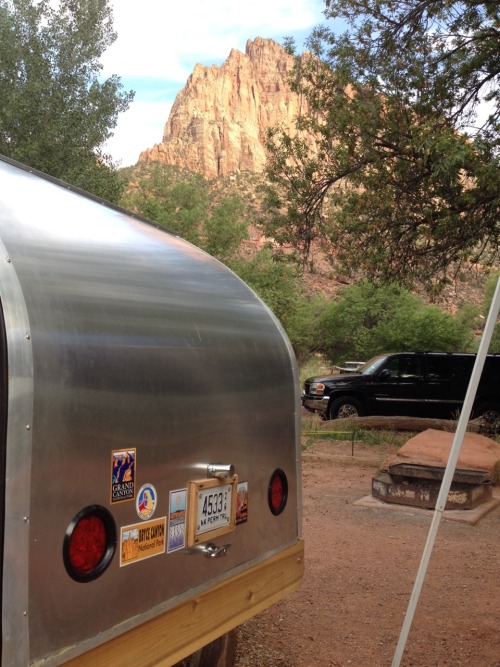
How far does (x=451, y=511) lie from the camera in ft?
26.0

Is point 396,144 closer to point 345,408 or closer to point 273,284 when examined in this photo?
point 345,408

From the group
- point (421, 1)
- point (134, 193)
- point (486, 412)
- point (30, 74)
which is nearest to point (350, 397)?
point (486, 412)

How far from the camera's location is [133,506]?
2412mm

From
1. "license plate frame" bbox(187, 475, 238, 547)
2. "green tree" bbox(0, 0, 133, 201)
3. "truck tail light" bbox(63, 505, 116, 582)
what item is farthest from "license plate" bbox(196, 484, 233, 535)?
"green tree" bbox(0, 0, 133, 201)

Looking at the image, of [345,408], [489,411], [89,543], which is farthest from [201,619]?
[489,411]

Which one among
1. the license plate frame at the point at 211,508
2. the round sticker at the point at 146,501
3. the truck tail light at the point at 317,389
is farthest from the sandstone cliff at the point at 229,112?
the round sticker at the point at 146,501

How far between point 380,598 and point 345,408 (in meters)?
11.8

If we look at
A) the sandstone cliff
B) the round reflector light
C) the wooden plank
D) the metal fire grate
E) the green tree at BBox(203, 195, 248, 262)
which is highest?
the sandstone cliff

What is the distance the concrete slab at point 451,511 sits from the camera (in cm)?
766

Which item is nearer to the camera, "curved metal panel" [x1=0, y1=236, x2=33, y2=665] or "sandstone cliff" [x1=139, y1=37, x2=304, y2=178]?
"curved metal panel" [x1=0, y1=236, x2=33, y2=665]

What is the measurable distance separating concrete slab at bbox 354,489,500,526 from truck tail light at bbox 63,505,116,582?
5.99 meters

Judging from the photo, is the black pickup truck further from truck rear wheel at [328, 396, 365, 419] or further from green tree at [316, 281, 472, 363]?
green tree at [316, 281, 472, 363]

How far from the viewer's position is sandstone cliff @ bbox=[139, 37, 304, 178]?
11012 centimetres

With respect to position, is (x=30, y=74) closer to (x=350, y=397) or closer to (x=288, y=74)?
(x=288, y=74)
